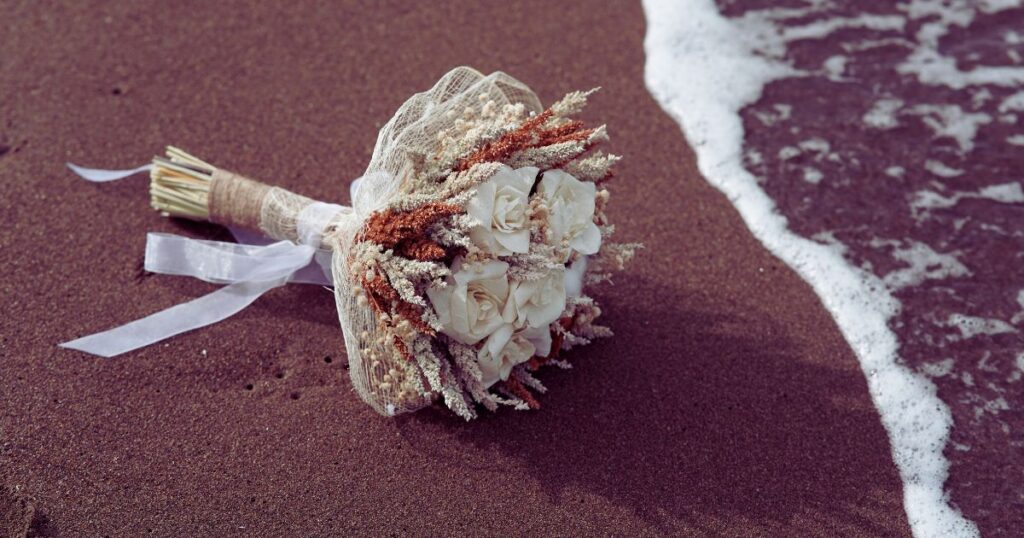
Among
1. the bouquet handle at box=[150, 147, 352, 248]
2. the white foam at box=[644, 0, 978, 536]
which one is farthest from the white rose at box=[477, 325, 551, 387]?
the white foam at box=[644, 0, 978, 536]

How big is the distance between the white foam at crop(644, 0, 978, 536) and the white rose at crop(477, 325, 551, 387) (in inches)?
44.7

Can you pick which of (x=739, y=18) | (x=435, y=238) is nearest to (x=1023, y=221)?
(x=739, y=18)

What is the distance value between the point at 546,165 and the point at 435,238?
0.37 meters

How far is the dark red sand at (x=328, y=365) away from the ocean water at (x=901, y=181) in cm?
15

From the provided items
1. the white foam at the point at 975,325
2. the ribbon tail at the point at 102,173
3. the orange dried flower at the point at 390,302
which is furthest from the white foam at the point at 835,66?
the ribbon tail at the point at 102,173

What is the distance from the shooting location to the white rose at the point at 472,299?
7.66ft

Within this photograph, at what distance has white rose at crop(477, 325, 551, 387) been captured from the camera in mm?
2434

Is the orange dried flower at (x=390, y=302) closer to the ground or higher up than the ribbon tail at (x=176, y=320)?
higher up

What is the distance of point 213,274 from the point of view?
2979 millimetres

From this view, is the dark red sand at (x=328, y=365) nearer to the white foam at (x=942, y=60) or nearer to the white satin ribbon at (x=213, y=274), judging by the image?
the white satin ribbon at (x=213, y=274)

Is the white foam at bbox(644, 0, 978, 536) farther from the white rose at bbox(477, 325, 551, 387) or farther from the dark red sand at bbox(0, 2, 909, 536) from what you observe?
the white rose at bbox(477, 325, 551, 387)

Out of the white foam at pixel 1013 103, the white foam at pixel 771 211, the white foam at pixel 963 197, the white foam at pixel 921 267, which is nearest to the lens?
the white foam at pixel 771 211

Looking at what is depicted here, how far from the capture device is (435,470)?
2.62 metres

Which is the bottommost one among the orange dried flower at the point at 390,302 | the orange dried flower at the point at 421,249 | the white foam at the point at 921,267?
the white foam at the point at 921,267
